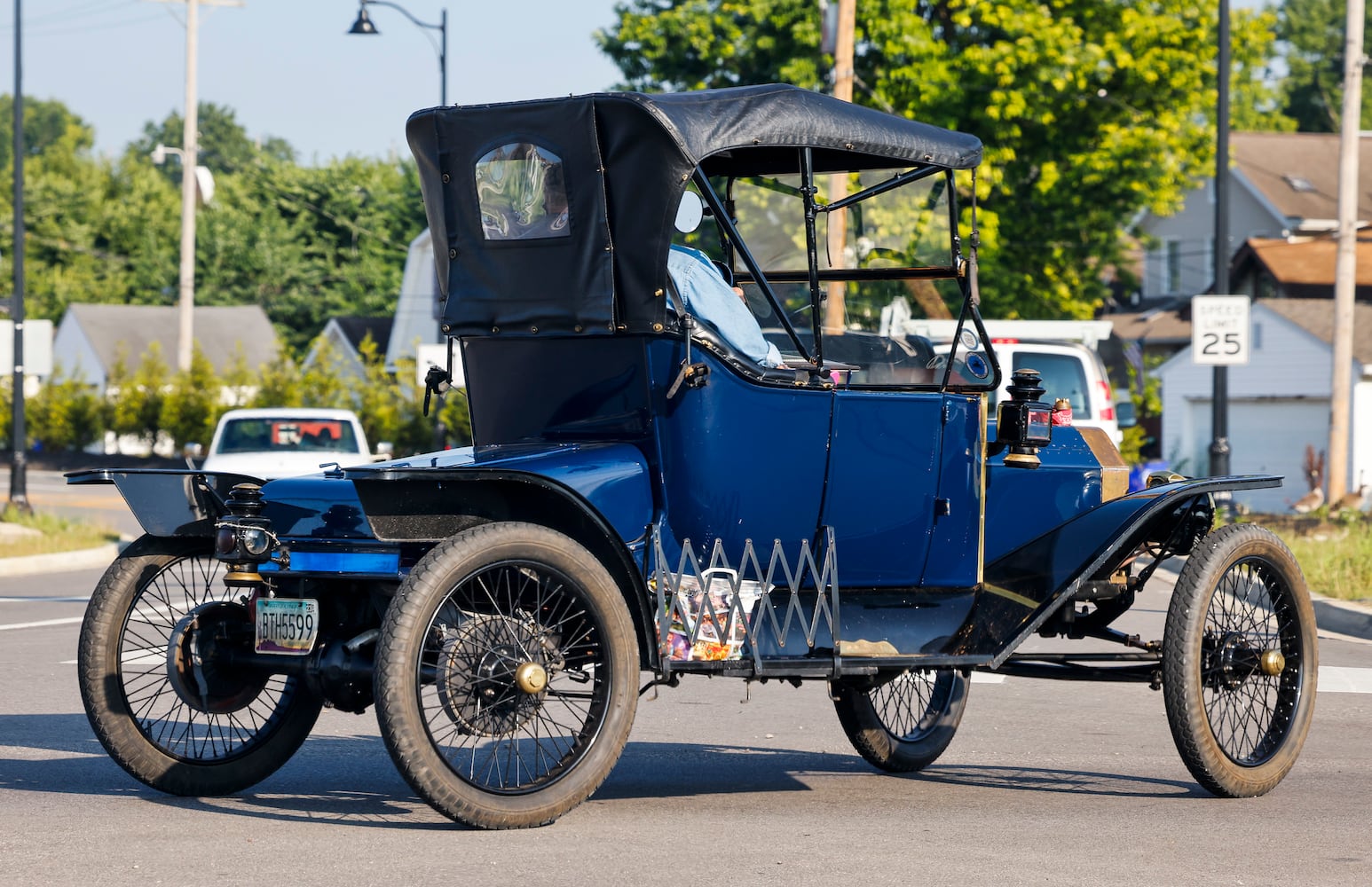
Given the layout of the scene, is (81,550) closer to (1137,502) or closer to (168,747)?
(168,747)

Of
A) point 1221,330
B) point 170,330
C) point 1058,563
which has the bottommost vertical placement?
point 1058,563

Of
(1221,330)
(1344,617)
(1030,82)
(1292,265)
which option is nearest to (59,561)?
(1344,617)

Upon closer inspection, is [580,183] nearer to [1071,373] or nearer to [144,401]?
[1071,373]

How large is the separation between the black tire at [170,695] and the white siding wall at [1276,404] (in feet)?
95.5

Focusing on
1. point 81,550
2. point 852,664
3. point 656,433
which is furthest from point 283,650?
A: point 81,550

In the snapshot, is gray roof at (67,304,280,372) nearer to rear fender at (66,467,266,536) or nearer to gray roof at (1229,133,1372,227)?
gray roof at (1229,133,1372,227)

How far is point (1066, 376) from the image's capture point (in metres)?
18.2

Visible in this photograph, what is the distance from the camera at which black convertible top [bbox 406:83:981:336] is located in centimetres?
605

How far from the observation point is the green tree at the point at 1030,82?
109ft

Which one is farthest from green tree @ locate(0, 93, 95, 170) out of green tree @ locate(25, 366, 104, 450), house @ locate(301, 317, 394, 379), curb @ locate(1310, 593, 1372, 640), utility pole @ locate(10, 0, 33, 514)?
curb @ locate(1310, 593, 1372, 640)

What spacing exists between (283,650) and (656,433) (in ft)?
4.58

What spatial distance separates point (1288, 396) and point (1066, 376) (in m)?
19.6

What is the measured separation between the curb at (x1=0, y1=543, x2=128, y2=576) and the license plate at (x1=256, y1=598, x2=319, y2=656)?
13.0m

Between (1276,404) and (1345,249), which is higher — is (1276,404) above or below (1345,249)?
below
